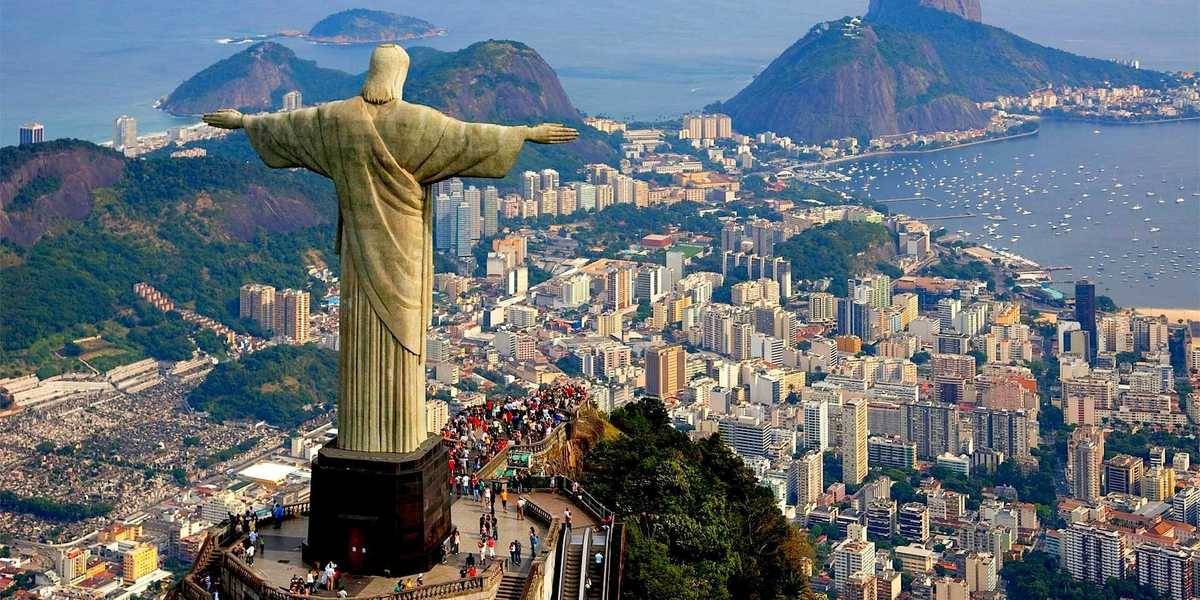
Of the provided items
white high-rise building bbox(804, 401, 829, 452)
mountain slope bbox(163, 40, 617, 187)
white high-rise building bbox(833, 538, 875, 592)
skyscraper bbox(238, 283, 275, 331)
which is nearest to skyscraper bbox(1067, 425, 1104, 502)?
white high-rise building bbox(804, 401, 829, 452)

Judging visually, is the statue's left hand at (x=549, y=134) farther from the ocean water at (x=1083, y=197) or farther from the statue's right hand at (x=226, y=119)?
the ocean water at (x=1083, y=197)

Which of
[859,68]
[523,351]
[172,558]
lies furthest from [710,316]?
[859,68]

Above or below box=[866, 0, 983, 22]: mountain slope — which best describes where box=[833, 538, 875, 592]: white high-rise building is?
below

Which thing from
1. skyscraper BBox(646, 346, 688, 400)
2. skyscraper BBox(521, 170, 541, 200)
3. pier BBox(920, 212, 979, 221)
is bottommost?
skyscraper BBox(646, 346, 688, 400)

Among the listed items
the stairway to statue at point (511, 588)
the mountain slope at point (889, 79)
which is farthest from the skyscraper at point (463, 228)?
the stairway to statue at point (511, 588)

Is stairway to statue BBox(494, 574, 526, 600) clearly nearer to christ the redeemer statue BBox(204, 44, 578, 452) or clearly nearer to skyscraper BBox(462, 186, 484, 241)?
christ the redeemer statue BBox(204, 44, 578, 452)

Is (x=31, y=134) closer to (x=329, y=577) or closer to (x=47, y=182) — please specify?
(x=47, y=182)

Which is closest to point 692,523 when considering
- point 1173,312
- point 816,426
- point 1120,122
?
point 816,426
